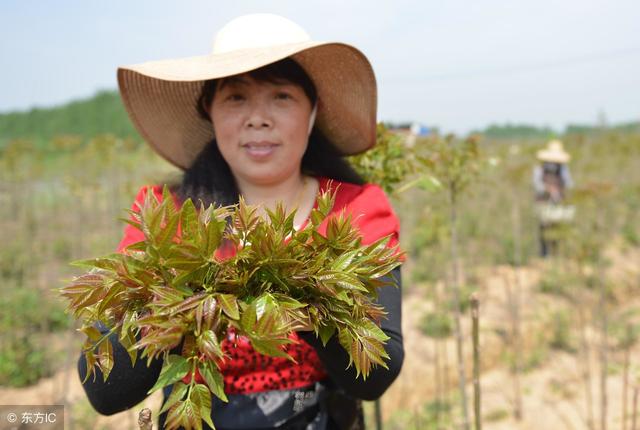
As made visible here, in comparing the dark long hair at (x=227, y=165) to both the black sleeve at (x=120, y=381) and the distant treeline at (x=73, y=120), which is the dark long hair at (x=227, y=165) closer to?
the black sleeve at (x=120, y=381)

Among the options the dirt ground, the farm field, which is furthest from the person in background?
the dirt ground

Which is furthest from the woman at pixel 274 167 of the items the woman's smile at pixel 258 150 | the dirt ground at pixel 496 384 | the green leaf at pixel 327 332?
the dirt ground at pixel 496 384

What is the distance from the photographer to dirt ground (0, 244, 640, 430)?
3.31 m

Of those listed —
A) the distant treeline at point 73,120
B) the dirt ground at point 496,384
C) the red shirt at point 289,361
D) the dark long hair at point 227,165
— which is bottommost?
the dirt ground at point 496,384

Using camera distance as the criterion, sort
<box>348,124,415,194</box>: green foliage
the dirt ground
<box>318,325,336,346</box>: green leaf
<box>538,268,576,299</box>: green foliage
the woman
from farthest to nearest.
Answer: <box>538,268,576,299</box>: green foliage
the dirt ground
<box>348,124,415,194</box>: green foliage
the woman
<box>318,325,336,346</box>: green leaf

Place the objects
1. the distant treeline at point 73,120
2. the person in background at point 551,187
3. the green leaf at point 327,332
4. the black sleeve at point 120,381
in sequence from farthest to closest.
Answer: the distant treeline at point 73,120, the person in background at point 551,187, the black sleeve at point 120,381, the green leaf at point 327,332

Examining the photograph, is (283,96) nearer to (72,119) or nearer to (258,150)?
(258,150)

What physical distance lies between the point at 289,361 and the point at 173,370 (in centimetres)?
53

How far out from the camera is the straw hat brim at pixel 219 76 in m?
1.10

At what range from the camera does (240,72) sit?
1.03 m

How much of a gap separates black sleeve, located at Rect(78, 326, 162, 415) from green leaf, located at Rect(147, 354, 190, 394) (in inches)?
11.3

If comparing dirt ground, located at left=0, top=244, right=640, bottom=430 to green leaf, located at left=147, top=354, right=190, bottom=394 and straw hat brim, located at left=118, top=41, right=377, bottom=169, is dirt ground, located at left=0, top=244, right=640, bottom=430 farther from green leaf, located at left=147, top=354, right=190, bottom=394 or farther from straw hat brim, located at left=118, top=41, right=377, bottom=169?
green leaf, located at left=147, top=354, right=190, bottom=394

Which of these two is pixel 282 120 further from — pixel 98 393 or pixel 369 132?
pixel 98 393

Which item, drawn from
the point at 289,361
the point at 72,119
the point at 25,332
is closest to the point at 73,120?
the point at 72,119
